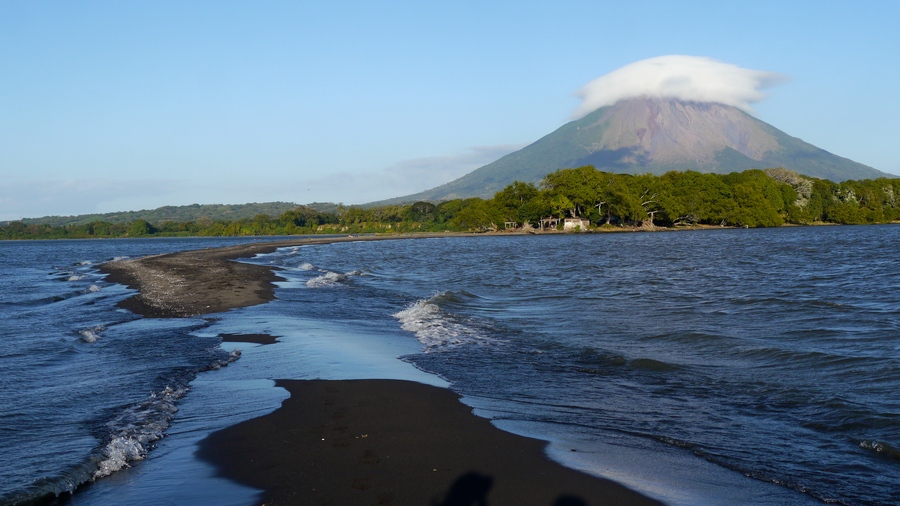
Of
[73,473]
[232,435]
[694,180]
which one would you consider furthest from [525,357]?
[694,180]

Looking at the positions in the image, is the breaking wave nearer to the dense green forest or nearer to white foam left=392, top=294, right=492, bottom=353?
A: white foam left=392, top=294, right=492, bottom=353

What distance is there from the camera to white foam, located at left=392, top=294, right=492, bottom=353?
45.1 feet

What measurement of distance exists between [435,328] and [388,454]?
9021mm

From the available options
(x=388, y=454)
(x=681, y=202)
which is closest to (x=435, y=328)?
(x=388, y=454)

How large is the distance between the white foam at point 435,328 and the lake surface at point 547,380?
10cm

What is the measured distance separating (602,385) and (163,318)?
12.0m

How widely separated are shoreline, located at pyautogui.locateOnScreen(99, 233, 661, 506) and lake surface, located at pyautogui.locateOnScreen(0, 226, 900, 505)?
0.94ft

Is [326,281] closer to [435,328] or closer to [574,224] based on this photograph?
[435,328]

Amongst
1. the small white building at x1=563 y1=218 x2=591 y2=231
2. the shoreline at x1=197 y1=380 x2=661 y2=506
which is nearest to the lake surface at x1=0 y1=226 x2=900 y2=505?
the shoreline at x1=197 y1=380 x2=661 y2=506

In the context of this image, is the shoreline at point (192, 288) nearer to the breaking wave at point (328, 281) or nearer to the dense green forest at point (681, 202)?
the breaking wave at point (328, 281)

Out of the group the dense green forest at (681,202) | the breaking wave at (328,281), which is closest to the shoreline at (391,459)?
the breaking wave at (328,281)

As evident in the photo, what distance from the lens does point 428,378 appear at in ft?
33.6

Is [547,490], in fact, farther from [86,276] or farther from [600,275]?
[86,276]

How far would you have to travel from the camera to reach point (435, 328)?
15.5 m
